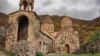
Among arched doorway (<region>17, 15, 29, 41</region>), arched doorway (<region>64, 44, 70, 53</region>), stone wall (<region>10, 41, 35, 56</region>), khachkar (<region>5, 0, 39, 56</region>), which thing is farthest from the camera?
arched doorway (<region>64, 44, 70, 53</region>)

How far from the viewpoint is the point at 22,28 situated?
2038 cm

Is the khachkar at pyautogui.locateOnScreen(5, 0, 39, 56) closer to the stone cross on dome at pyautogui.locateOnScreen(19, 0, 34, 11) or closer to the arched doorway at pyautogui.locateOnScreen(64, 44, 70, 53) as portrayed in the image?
the stone cross on dome at pyautogui.locateOnScreen(19, 0, 34, 11)

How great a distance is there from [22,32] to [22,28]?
0.49 meters

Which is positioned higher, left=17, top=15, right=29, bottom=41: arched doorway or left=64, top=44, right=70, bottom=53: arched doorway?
left=17, top=15, right=29, bottom=41: arched doorway

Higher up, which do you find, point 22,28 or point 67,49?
point 22,28

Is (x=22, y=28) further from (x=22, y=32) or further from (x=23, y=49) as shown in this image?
(x=23, y=49)

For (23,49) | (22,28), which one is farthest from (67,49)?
(23,49)

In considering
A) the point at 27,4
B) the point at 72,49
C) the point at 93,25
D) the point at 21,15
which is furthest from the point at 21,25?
the point at 93,25

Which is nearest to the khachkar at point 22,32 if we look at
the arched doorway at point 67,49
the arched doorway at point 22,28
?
the arched doorway at point 22,28

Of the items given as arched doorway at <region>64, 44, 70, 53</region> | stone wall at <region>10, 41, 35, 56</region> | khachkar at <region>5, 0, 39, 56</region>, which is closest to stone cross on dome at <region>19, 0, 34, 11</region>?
khachkar at <region>5, 0, 39, 56</region>

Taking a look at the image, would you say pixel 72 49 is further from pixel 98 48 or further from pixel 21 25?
pixel 21 25

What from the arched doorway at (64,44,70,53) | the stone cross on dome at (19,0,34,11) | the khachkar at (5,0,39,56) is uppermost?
the stone cross on dome at (19,0,34,11)

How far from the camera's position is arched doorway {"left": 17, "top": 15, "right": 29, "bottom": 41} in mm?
19831

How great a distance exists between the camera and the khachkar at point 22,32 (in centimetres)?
1820
